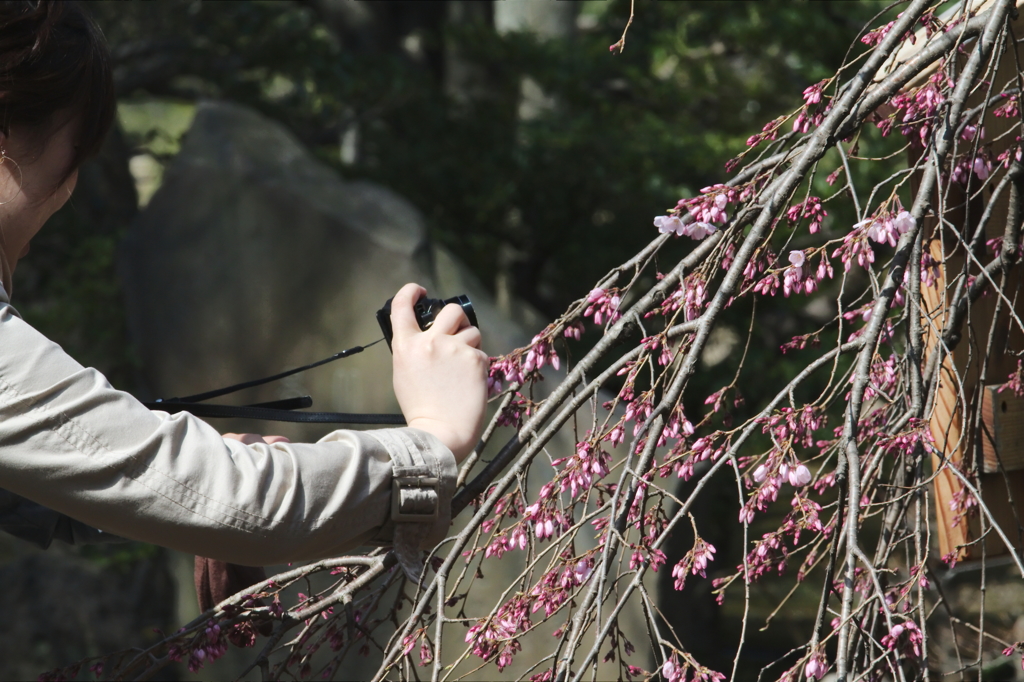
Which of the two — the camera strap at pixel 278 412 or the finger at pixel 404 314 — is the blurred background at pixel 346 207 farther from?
the finger at pixel 404 314

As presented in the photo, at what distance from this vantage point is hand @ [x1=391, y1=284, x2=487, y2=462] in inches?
41.3

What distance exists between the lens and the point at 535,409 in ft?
4.52

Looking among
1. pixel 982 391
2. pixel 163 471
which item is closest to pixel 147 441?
pixel 163 471

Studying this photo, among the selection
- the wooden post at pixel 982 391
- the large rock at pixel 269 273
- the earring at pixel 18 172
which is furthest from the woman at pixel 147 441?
the large rock at pixel 269 273

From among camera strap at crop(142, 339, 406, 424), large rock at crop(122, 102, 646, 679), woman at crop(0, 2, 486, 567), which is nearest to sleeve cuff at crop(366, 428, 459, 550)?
woman at crop(0, 2, 486, 567)

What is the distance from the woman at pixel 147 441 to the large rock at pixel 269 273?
262 centimetres

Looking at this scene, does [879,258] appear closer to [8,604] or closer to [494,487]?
[494,487]

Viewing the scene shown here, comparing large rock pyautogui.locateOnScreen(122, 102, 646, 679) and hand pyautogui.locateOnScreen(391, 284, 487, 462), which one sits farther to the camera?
large rock pyautogui.locateOnScreen(122, 102, 646, 679)

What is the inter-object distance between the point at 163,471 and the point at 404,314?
380mm

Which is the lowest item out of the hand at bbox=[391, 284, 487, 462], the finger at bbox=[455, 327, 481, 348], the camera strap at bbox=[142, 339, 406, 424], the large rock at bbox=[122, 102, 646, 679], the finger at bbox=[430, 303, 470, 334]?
the large rock at bbox=[122, 102, 646, 679]

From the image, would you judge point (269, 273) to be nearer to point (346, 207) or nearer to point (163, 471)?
point (346, 207)


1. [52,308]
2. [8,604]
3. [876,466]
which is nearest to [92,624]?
[8,604]

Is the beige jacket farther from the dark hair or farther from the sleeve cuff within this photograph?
the dark hair

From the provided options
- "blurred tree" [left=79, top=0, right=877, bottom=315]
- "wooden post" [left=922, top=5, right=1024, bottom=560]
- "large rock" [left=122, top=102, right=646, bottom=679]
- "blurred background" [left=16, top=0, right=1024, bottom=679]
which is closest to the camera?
"wooden post" [left=922, top=5, right=1024, bottom=560]
